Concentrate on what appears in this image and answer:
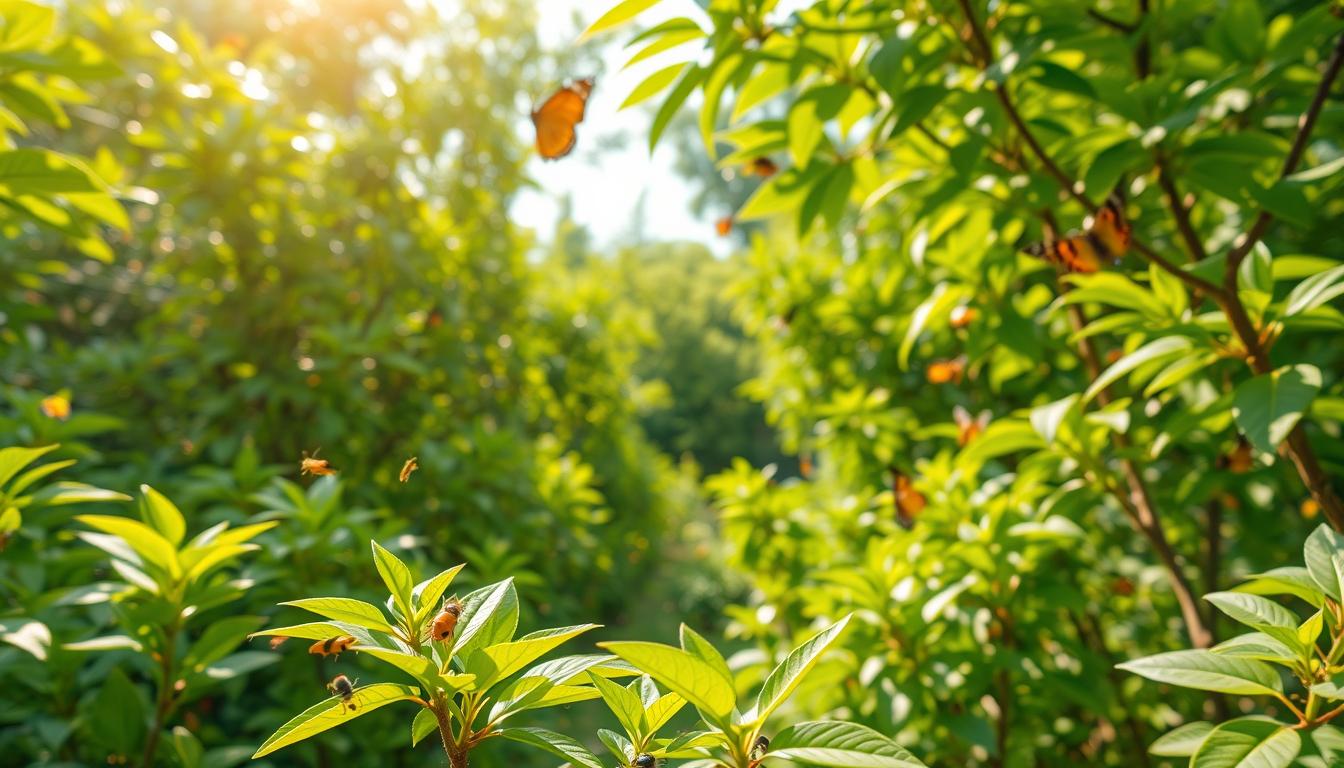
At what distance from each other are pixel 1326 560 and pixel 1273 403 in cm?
31

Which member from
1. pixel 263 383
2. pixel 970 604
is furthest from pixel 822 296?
pixel 263 383

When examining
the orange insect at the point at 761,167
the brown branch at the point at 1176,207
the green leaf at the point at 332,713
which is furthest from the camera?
the orange insect at the point at 761,167

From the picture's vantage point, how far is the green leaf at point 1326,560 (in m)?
0.81

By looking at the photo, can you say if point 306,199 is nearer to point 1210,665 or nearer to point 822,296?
point 822,296

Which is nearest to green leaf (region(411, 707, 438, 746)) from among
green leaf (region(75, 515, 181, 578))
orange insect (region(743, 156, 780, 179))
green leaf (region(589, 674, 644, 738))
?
green leaf (region(589, 674, 644, 738))

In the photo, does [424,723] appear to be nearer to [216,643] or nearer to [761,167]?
[216,643]

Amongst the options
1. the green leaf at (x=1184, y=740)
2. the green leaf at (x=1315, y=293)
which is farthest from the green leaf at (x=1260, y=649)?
the green leaf at (x=1315, y=293)

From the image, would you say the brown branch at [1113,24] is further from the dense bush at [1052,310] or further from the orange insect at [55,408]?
the orange insect at [55,408]

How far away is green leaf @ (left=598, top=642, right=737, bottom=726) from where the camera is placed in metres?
0.68

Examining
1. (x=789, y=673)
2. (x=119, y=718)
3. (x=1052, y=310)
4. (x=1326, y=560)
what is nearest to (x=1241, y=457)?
(x=1052, y=310)

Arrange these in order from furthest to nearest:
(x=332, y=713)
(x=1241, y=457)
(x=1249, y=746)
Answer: (x=1241, y=457)
(x=1249, y=746)
(x=332, y=713)

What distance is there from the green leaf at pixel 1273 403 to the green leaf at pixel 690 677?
903 millimetres

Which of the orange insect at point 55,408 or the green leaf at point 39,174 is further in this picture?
the orange insect at point 55,408

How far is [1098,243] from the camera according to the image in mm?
1362
